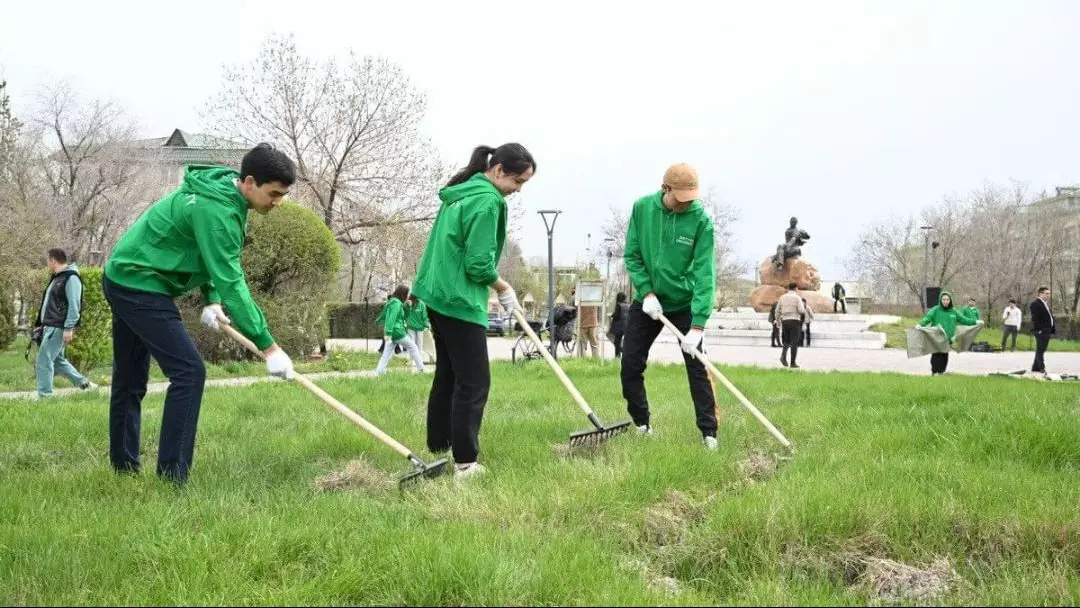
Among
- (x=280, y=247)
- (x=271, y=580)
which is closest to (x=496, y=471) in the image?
(x=271, y=580)

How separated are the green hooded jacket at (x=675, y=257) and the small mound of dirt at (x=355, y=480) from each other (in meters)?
2.08

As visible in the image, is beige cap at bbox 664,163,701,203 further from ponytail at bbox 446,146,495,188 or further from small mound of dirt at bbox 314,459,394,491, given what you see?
small mound of dirt at bbox 314,459,394,491

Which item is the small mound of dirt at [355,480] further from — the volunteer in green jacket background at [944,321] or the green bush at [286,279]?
the volunteer in green jacket background at [944,321]

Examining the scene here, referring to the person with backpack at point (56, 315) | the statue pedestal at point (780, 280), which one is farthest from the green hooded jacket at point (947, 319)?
the statue pedestal at point (780, 280)

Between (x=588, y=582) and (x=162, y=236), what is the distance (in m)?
2.61

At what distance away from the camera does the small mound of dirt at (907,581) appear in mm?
2539

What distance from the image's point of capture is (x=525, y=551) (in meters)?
2.65

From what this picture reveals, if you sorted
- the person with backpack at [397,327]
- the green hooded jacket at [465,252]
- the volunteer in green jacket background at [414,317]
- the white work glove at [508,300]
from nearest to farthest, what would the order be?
the green hooded jacket at [465,252] < the white work glove at [508,300] < the person with backpack at [397,327] < the volunteer in green jacket background at [414,317]

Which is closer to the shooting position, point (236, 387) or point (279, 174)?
point (279, 174)

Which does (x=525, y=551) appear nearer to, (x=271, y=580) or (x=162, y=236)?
(x=271, y=580)

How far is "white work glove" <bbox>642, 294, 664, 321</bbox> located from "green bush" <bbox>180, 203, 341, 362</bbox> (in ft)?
30.0

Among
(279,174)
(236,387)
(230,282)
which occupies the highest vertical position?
(279,174)

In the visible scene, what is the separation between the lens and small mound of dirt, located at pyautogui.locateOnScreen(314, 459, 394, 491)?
3881mm

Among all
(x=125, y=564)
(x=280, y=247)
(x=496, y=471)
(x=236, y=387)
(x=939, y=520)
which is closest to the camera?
(x=125, y=564)
